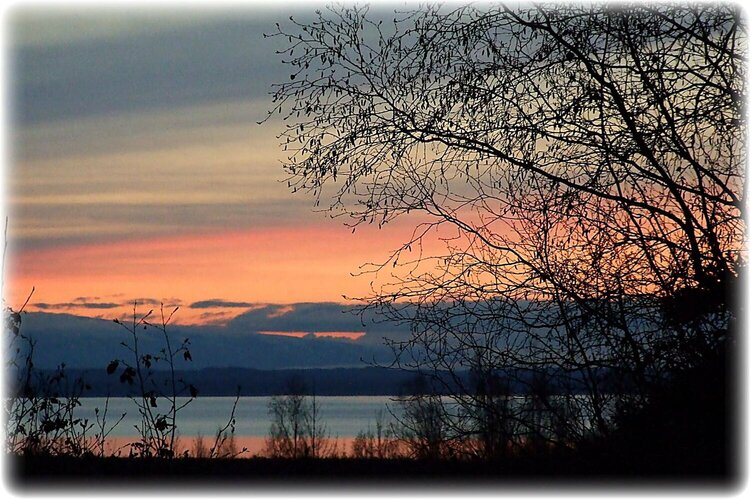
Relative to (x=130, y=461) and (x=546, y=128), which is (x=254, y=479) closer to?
(x=130, y=461)

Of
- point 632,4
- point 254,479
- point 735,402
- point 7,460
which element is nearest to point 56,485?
point 7,460

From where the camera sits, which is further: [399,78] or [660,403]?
[399,78]

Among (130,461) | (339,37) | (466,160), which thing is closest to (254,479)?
(130,461)

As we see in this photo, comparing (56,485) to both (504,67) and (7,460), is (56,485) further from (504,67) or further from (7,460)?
(504,67)

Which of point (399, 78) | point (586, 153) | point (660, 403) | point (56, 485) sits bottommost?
point (56, 485)

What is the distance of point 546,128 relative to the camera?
23.1 ft

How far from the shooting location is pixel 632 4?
6910 millimetres

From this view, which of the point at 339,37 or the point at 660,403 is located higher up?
the point at 339,37

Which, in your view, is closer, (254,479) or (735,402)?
(735,402)

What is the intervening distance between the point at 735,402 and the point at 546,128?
2175mm

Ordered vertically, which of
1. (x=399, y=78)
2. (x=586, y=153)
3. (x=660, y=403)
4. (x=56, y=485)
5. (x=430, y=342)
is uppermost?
(x=399, y=78)

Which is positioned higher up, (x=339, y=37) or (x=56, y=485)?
(x=339, y=37)

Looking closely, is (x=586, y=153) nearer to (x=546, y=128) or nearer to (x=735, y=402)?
(x=546, y=128)

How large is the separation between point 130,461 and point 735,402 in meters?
4.08
